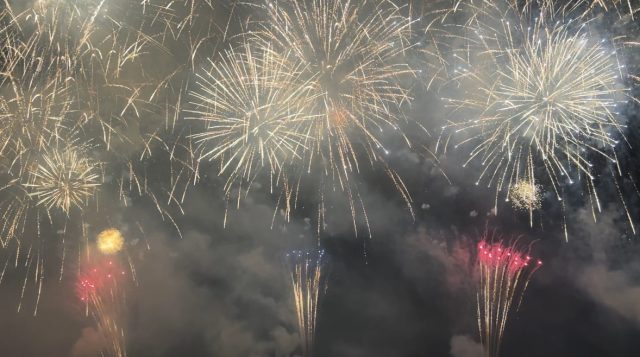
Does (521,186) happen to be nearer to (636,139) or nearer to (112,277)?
(636,139)

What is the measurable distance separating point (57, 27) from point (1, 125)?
168cm

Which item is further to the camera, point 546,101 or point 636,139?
point 636,139

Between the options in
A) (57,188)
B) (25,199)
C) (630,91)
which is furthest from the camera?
(25,199)

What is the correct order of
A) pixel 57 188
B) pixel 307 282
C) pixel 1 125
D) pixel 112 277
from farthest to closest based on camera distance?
pixel 112 277
pixel 307 282
pixel 57 188
pixel 1 125

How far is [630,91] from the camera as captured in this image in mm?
8469

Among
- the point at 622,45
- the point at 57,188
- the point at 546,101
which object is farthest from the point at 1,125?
the point at 622,45

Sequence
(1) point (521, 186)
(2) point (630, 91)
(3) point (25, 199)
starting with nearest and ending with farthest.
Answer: (2) point (630, 91)
(3) point (25, 199)
(1) point (521, 186)

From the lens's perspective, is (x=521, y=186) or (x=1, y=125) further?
(x=521, y=186)

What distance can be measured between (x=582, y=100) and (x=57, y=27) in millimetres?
6907

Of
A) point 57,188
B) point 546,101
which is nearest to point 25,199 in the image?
point 57,188

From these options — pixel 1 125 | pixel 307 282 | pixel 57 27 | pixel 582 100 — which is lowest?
pixel 307 282

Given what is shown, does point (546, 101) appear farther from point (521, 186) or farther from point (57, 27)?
point (57, 27)

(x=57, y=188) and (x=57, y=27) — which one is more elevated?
(x=57, y=27)

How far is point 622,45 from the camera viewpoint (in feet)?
26.5
